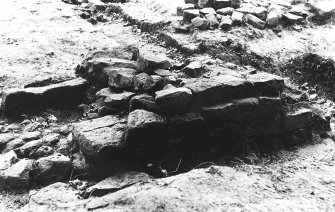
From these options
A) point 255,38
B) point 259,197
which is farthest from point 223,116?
point 255,38

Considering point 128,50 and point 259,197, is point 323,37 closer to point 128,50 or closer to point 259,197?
point 128,50

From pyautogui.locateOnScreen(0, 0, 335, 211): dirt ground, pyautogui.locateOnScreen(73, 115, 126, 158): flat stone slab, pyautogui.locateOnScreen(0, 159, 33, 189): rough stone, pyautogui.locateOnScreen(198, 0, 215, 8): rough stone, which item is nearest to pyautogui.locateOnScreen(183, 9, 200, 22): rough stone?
pyautogui.locateOnScreen(198, 0, 215, 8): rough stone

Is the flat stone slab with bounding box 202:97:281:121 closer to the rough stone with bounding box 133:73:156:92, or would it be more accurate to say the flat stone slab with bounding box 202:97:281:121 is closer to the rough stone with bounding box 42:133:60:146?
the rough stone with bounding box 133:73:156:92

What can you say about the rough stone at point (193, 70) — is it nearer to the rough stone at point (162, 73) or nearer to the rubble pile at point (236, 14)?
the rough stone at point (162, 73)

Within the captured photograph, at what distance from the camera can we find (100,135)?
3.53 m

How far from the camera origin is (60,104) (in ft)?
14.9

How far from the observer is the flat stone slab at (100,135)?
339 cm

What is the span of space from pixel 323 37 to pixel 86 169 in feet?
16.4

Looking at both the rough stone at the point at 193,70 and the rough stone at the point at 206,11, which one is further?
the rough stone at the point at 206,11

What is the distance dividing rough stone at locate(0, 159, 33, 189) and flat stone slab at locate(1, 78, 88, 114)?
113 centimetres

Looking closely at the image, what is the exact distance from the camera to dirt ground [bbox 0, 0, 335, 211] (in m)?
3.16

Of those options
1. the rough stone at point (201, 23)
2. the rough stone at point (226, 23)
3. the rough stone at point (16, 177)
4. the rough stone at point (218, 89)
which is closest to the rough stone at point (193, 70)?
the rough stone at point (218, 89)

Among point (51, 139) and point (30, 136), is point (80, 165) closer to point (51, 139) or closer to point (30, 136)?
point (51, 139)

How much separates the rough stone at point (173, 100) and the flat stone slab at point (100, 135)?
1.46 feet
